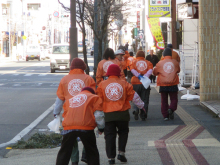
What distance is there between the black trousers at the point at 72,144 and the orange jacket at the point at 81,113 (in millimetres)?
88

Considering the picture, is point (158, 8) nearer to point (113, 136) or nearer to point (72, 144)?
point (113, 136)

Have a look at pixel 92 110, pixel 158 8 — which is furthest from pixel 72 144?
pixel 158 8

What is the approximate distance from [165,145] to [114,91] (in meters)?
1.89

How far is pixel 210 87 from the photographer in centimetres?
1321

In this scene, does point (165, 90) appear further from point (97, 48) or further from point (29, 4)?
point (29, 4)

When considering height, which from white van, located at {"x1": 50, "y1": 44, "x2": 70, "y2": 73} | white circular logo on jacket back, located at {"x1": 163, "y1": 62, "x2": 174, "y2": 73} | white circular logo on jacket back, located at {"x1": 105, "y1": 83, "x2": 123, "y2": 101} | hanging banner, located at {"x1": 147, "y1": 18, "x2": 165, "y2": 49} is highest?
hanging banner, located at {"x1": 147, "y1": 18, "x2": 165, "y2": 49}

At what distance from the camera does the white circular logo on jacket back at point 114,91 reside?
623cm

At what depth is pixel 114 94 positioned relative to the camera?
6.24 meters

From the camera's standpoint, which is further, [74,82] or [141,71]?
[141,71]

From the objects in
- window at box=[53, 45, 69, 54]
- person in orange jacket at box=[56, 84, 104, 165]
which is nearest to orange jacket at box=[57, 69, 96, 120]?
person in orange jacket at box=[56, 84, 104, 165]

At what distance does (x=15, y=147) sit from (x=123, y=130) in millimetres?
2492

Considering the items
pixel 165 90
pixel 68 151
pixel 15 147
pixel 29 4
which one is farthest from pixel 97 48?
pixel 29 4

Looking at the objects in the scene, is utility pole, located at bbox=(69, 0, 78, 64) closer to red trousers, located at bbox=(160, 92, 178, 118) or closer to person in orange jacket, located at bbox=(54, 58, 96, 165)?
red trousers, located at bbox=(160, 92, 178, 118)

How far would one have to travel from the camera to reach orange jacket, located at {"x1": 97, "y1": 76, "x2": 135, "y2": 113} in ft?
20.5
